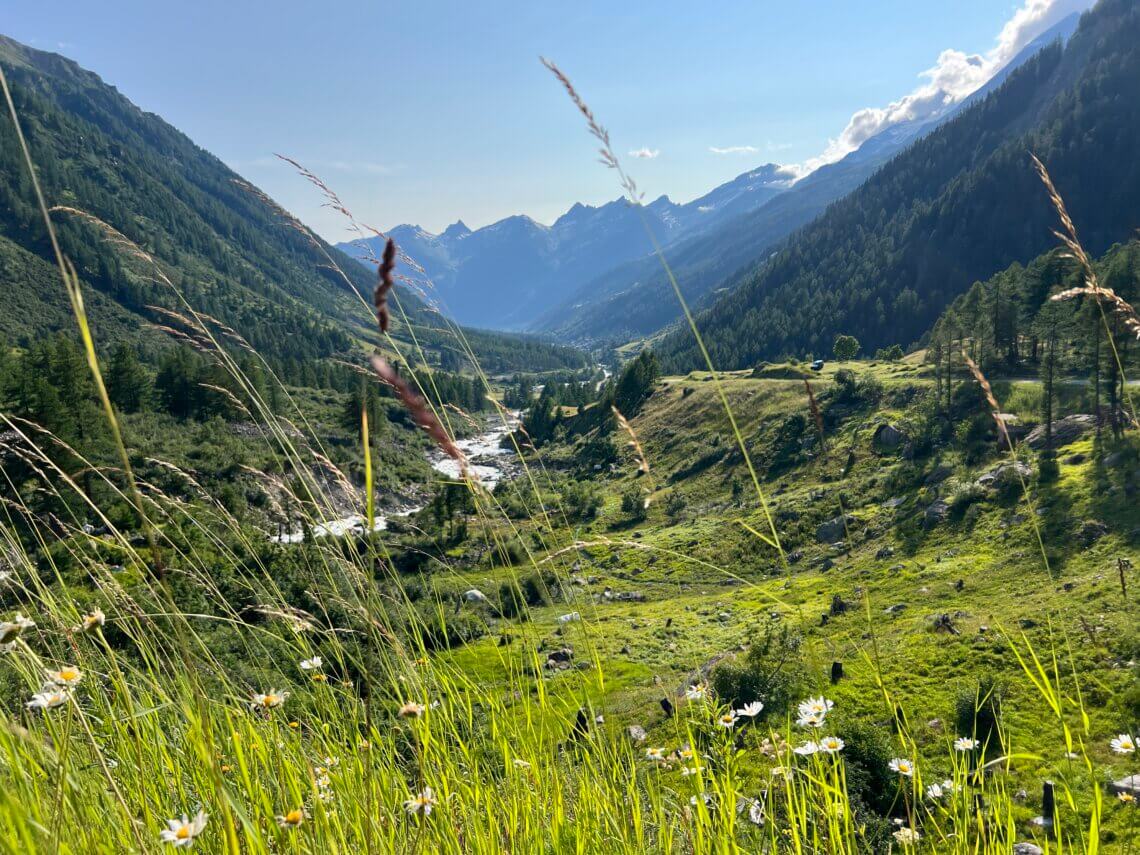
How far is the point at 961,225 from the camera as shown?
133250 mm

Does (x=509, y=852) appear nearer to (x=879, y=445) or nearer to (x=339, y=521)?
(x=339, y=521)

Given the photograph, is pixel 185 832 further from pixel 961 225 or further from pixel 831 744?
pixel 961 225

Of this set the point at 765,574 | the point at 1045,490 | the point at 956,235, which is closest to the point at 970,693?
the point at 1045,490

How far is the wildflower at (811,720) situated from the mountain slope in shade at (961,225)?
401 ft

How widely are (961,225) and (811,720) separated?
16324cm

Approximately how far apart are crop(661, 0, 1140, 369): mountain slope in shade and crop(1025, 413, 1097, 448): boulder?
273 ft

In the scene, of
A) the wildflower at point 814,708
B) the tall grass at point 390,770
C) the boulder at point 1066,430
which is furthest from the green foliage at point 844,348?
the tall grass at point 390,770

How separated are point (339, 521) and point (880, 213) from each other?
180147 millimetres

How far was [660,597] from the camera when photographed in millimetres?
36750

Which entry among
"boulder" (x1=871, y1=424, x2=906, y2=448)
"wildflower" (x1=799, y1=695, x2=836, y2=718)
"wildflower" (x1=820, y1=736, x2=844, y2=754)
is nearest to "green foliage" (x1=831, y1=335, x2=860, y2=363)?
"boulder" (x1=871, y1=424, x2=906, y2=448)

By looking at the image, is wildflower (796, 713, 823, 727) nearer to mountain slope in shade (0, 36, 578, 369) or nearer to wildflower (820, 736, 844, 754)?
wildflower (820, 736, 844, 754)

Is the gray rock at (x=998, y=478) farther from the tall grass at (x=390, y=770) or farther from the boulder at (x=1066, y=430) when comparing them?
the tall grass at (x=390, y=770)

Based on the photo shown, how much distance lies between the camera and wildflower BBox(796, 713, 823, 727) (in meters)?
2.02

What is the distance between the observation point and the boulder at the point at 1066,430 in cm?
3572
